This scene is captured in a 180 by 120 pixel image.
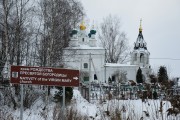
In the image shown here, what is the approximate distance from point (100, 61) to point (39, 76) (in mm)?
A: 35624

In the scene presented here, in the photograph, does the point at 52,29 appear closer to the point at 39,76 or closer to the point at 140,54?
the point at 39,76

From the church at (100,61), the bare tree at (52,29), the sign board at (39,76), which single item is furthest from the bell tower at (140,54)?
the sign board at (39,76)

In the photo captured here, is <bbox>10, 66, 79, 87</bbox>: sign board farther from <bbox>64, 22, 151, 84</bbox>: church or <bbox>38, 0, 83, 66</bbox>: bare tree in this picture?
<bbox>64, 22, 151, 84</bbox>: church

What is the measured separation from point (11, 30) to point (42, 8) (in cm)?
288

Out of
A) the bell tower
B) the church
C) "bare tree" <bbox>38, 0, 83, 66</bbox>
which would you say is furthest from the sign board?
the bell tower

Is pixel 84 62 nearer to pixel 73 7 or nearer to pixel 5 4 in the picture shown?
pixel 73 7

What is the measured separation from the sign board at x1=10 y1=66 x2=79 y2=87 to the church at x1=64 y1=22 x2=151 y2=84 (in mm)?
28336

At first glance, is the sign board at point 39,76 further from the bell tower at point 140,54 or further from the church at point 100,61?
the bell tower at point 140,54

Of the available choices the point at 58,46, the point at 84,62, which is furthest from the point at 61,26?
the point at 84,62

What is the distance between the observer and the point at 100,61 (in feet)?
138

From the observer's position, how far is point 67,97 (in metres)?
14.9

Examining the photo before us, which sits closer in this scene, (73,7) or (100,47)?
(73,7)

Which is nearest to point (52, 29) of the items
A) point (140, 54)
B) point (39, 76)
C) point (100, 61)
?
point (39, 76)

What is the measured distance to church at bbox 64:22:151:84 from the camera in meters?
39.9
